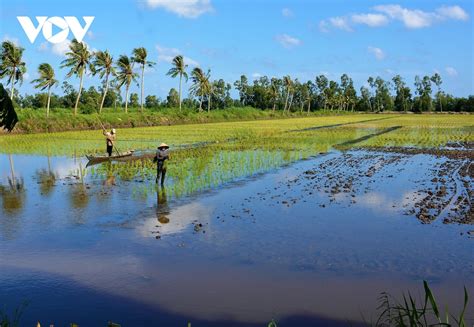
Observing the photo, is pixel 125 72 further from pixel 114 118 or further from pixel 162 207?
pixel 162 207

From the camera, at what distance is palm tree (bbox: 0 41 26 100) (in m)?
38.8

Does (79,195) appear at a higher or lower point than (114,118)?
lower

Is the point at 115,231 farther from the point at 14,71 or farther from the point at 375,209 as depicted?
the point at 14,71

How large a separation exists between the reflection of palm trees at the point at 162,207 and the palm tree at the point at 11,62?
30477 millimetres

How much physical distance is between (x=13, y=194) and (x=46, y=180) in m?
2.38

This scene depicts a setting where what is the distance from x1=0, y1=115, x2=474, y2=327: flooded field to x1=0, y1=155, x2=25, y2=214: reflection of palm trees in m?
0.05

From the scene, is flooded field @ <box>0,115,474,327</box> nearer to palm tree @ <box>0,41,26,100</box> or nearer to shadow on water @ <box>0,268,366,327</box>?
shadow on water @ <box>0,268,366,327</box>

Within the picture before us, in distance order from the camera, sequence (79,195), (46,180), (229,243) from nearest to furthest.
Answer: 1. (229,243)
2. (79,195)
3. (46,180)

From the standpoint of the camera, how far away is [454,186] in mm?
13977

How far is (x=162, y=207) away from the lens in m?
11.3

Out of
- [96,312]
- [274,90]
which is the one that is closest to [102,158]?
[96,312]

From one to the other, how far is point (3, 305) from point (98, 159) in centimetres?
1342

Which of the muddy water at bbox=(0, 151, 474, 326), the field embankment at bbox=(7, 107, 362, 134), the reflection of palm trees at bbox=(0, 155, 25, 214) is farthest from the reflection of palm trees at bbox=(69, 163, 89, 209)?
the field embankment at bbox=(7, 107, 362, 134)

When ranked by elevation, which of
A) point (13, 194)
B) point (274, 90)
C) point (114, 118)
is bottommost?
point (13, 194)
